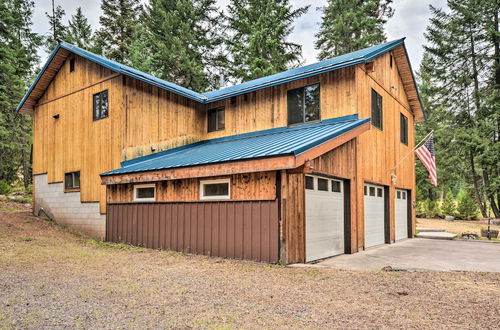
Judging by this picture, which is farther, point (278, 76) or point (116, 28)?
point (116, 28)

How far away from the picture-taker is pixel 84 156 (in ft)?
43.0

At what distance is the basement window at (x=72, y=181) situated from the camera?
13352 mm

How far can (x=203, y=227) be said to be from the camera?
9078mm

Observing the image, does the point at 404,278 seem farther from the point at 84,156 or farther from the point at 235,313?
the point at 84,156

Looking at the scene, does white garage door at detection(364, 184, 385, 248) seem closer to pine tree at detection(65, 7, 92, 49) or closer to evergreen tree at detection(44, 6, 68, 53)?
pine tree at detection(65, 7, 92, 49)

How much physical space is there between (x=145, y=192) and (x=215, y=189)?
3.09 m

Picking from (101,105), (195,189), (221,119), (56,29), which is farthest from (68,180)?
(56,29)

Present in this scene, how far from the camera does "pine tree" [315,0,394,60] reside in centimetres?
2712

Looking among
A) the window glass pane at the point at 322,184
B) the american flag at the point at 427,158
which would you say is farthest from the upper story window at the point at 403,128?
the window glass pane at the point at 322,184

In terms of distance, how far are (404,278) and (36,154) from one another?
614 inches

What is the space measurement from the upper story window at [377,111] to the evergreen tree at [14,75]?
66.9 feet

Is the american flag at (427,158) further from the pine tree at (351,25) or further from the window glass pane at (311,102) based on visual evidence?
the pine tree at (351,25)

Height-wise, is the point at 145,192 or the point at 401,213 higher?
the point at 145,192

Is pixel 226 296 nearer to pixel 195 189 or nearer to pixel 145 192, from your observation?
pixel 195 189
